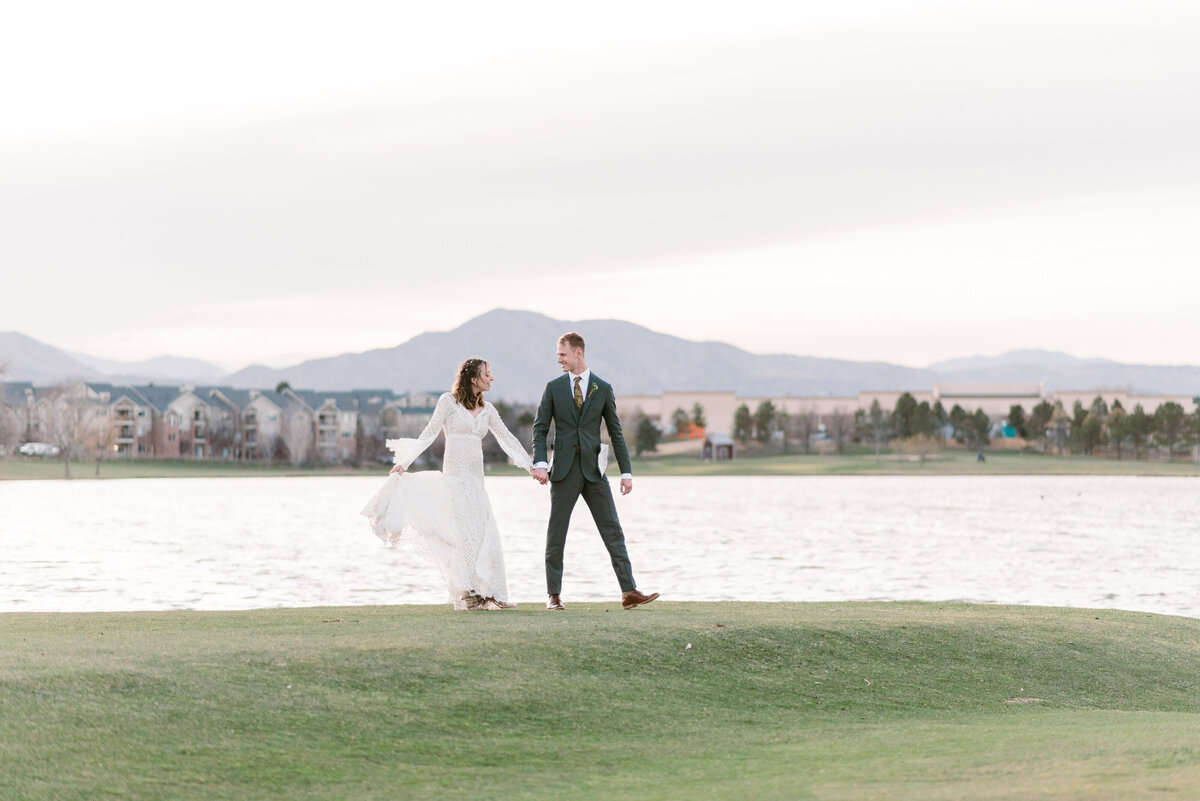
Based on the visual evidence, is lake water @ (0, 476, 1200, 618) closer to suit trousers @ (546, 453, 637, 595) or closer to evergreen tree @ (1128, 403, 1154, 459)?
Result: suit trousers @ (546, 453, 637, 595)

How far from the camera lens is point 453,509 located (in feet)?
45.1

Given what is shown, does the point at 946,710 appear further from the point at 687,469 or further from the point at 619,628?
the point at 687,469

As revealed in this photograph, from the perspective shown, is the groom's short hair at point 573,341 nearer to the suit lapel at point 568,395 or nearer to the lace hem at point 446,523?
the suit lapel at point 568,395

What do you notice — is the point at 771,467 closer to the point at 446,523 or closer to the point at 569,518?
the point at 569,518

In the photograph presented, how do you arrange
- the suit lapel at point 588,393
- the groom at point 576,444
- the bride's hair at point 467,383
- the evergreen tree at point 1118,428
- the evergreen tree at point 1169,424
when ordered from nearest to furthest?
the bride's hair at point 467,383 → the groom at point 576,444 → the suit lapel at point 588,393 → the evergreen tree at point 1169,424 → the evergreen tree at point 1118,428

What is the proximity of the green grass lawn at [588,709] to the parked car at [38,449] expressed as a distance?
506ft

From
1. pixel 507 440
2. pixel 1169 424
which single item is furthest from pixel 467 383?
pixel 1169 424

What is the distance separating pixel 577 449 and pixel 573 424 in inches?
11.6

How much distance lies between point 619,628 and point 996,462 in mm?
166751

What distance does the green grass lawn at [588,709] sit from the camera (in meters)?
7.99

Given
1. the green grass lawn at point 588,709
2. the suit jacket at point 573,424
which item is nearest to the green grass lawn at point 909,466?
the suit jacket at point 573,424

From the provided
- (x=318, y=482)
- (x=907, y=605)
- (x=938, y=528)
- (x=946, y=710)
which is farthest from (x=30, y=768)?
(x=318, y=482)

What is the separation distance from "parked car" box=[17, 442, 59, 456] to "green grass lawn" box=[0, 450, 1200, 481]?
334 centimetres

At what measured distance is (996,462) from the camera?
560ft
